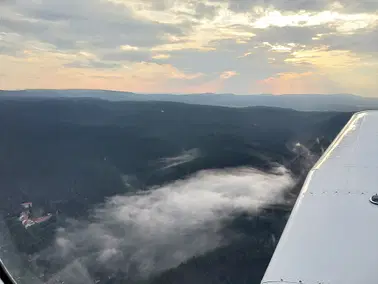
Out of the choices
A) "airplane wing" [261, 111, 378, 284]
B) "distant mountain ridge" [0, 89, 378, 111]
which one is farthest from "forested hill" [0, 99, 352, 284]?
"airplane wing" [261, 111, 378, 284]

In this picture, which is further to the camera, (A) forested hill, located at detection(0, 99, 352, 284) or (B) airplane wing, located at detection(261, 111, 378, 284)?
(A) forested hill, located at detection(0, 99, 352, 284)

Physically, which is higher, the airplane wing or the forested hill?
the airplane wing

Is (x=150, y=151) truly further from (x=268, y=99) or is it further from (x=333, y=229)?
(x=333, y=229)

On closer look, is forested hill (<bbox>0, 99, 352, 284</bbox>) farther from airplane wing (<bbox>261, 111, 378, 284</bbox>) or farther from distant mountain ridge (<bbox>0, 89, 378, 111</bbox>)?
airplane wing (<bbox>261, 111, 378, 284</bbox>)

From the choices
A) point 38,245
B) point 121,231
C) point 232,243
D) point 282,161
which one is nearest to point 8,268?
point 38,245

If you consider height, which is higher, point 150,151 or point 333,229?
point 333,229

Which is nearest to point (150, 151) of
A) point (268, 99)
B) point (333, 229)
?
point (268, 99)

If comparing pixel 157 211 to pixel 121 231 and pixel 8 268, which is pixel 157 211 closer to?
pixel 121 231

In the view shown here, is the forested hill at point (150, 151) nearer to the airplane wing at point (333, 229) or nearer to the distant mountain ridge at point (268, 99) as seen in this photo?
the distant mountain ridge at point (268, 99)
